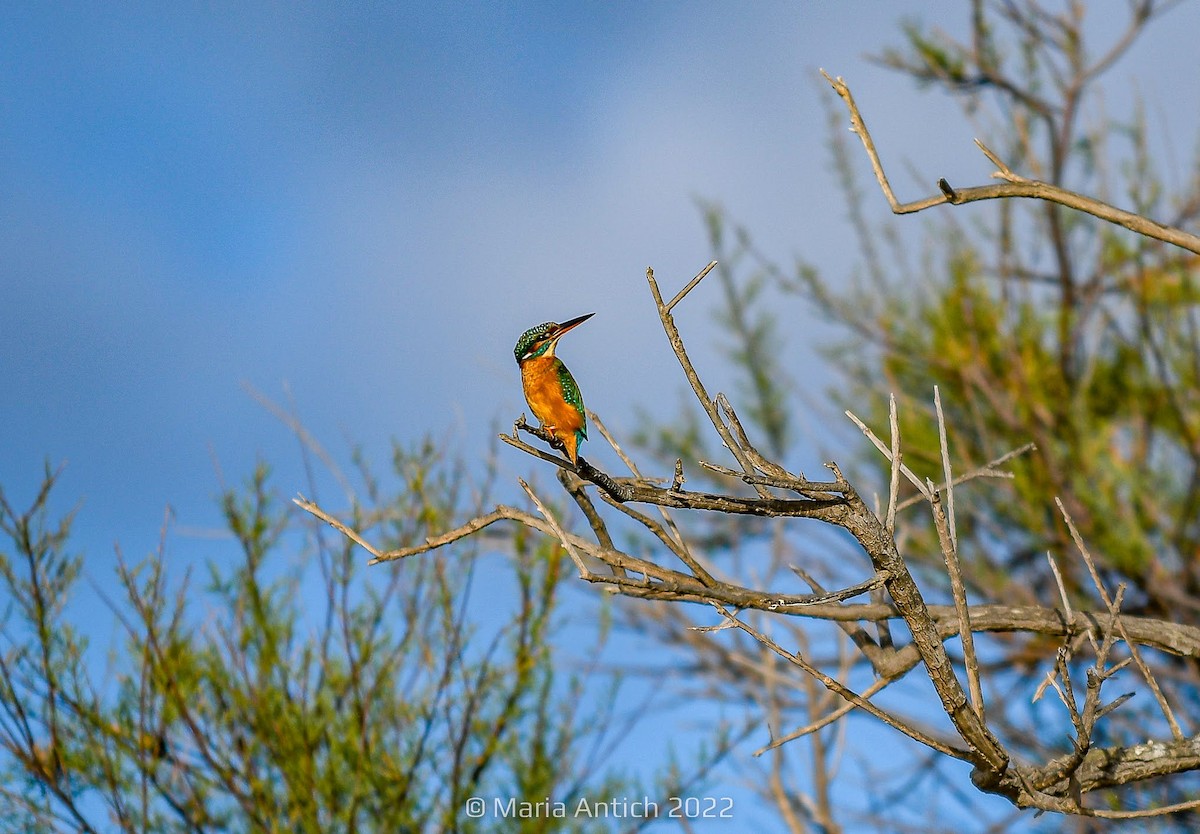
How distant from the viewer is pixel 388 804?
3.59m

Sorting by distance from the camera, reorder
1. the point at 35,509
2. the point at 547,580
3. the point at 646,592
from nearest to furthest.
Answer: the point at 646,592 → the point at 35,509 → the point at 547,580

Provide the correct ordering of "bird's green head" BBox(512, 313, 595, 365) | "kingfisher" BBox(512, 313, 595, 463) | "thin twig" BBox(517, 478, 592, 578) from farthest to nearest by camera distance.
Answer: "bird's green head" BBox(512, 313, 595, 365) < "kingfisher" BBox(512, 313, 595, 463) < "thin twig" BBox(517, 478, 592, 578)

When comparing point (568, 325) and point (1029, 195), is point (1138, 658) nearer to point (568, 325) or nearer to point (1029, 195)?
point (1029, 195)

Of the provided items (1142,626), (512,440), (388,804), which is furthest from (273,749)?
(1142,626)

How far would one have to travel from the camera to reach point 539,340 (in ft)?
8.52

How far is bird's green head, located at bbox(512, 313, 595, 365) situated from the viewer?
2.58 metres

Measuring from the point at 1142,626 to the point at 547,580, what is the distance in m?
1.98

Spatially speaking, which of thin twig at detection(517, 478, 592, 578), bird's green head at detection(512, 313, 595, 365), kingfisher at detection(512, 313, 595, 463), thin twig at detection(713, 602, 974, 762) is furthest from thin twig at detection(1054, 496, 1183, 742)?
bird's green head at detection(512, 313, 595, 365)

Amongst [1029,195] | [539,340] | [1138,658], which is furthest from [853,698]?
[539,340]

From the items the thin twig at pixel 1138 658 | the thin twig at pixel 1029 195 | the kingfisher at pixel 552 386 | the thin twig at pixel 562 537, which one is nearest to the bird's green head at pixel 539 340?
the kingfisher at pixel 552 386

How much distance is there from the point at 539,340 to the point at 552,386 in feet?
0.72

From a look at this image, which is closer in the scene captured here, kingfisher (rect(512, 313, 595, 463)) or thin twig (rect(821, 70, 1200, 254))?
thin twig (rect(821, 70, 1200, 254))

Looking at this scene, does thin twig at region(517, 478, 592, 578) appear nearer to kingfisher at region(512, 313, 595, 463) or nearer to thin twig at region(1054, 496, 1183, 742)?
kingfisher at region(512, 313, 595, 463)

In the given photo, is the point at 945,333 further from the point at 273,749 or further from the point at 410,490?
the point at 273,749
